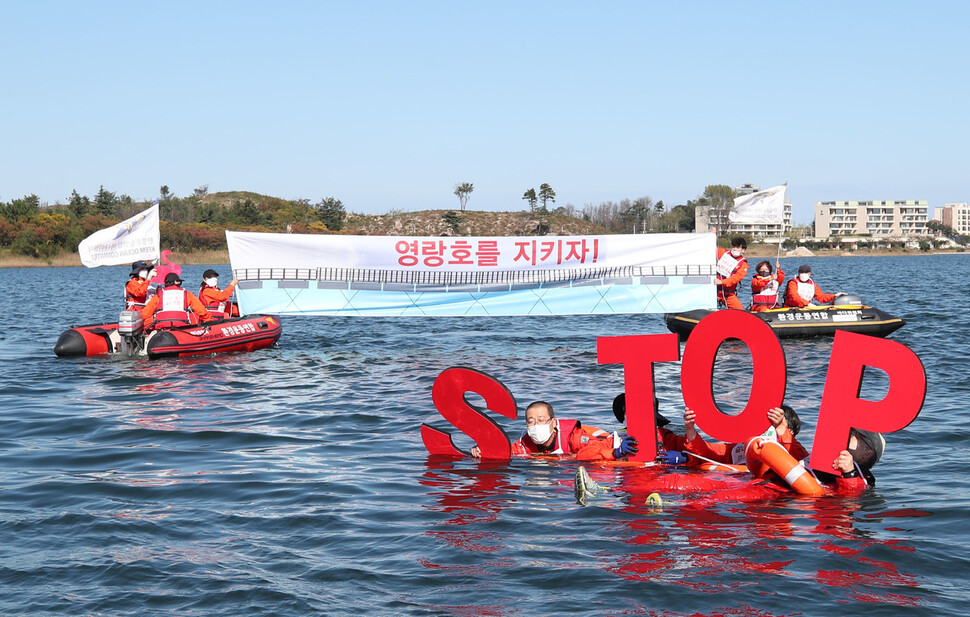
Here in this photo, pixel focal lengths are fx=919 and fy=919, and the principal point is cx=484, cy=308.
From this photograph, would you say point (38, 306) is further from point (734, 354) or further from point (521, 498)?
point (521, 498)

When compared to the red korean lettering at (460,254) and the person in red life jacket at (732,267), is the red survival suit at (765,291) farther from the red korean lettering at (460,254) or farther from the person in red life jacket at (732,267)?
the red korean lettering at (460,254)

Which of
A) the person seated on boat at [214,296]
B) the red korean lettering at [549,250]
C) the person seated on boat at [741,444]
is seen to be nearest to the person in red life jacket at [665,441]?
the person seated on boat at [741,444]

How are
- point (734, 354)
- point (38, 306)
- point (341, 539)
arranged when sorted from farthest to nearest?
point (38, 306)
point (734, 354)
point (341, 539)

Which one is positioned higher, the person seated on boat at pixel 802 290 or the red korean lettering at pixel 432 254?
the red korean lettering at pixel 432 254

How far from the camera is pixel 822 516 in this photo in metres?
8.52

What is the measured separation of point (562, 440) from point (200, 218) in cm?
12190

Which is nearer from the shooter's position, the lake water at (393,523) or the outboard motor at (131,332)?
the lake water at (393,523)

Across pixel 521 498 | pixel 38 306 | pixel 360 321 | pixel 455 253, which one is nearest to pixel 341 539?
pixel 521 498

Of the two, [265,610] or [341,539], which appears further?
[341,539]

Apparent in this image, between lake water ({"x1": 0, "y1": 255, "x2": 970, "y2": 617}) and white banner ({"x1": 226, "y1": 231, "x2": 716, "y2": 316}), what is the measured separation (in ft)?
16.1

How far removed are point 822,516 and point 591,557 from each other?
2495 mm

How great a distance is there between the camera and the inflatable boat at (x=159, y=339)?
768 inches

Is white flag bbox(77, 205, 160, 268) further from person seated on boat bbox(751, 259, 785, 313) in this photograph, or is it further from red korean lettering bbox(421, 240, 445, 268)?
person seated on boat bbox(751, 259, 785, 313)

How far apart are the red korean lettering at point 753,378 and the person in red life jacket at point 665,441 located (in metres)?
0.96
